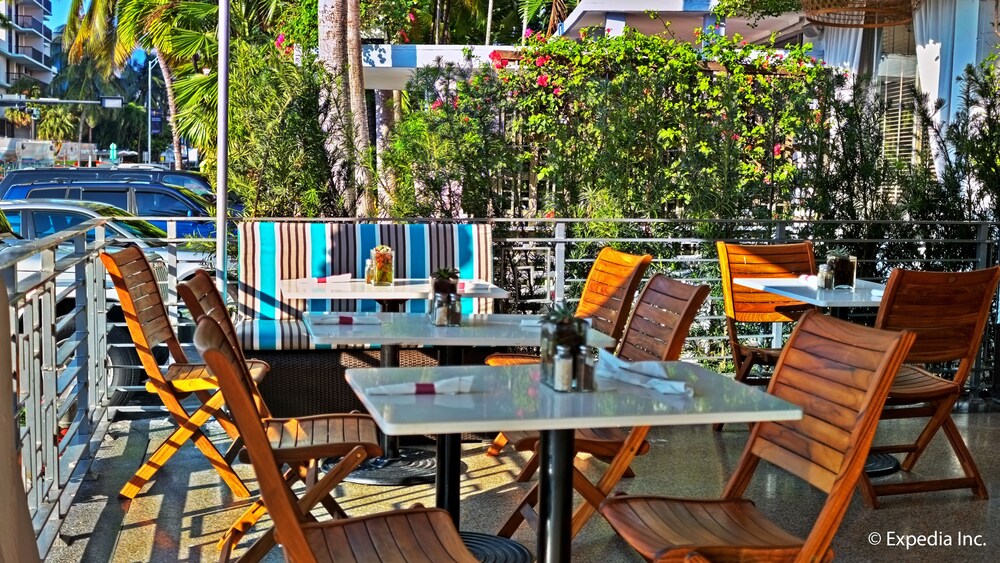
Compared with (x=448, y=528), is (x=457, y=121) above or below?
above

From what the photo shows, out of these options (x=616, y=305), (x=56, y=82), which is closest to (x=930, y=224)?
(x=616, y=305)

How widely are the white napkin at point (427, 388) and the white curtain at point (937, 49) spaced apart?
7.74 m

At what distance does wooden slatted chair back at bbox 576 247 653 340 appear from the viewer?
5.21 metres

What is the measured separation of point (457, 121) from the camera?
7.68m

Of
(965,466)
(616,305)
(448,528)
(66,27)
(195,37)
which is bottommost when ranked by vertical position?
(965,466)

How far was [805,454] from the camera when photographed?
3096 millimetres

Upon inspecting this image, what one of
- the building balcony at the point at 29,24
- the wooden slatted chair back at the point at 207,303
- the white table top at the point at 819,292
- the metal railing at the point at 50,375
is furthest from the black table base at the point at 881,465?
the building balcony at the point at 29,24

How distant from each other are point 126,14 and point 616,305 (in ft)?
57.8

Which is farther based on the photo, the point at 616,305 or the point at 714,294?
the point at 714,294

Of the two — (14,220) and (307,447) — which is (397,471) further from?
(14,220)

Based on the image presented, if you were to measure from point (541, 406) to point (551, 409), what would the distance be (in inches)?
1.7

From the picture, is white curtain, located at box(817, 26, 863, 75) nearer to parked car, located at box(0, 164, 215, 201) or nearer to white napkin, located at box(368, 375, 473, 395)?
parked car, located at box(0, 164, 215, 201)

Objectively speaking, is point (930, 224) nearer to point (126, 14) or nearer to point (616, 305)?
point (616, 305)

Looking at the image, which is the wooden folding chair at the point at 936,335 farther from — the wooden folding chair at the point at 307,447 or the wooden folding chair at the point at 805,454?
the wooden folding chair at the point at 307,447
